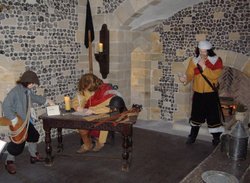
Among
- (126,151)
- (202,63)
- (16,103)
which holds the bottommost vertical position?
(126,151)

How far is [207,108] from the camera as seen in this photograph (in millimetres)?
4461

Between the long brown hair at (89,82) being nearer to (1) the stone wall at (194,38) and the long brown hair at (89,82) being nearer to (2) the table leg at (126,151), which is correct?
(2) the table leg at (126,151)

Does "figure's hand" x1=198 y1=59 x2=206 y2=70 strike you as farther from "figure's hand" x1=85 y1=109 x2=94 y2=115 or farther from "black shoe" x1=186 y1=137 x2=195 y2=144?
"figure's hand" x1=85 y1=109 x2=94 y2=115

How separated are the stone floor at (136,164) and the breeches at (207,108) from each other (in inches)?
18.9

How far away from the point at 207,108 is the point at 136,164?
1.55 meters

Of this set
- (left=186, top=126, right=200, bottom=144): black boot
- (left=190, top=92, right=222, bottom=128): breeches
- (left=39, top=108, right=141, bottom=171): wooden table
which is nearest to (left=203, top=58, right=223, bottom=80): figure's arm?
(left=190, top=92, right=222, bottom=128): breeches

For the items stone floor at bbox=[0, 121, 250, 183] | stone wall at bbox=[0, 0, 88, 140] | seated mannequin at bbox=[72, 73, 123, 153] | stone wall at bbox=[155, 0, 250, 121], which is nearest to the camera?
stone floor at bbox=[0, 121, 250, 183]

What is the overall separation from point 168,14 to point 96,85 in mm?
2832

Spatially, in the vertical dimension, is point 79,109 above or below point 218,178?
above

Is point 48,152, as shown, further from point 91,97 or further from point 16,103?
point 91,97

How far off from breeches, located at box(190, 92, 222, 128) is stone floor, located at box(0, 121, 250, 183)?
481 mm

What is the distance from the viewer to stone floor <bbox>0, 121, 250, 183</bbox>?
3.38 meters

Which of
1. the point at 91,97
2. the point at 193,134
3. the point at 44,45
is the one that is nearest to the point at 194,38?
the point at 193,134

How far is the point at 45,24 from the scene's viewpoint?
4.76m
